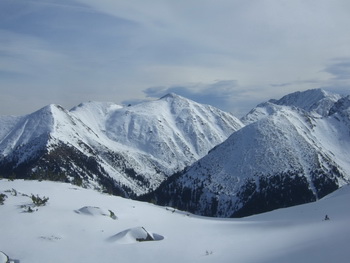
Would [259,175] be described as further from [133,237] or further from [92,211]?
[133,237]

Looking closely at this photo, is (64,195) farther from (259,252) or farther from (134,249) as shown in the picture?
(259,252)

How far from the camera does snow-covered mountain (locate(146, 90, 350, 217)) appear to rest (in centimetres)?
12788

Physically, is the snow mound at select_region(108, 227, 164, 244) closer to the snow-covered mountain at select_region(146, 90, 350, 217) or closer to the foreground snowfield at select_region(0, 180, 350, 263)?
the foreground snowfield at select_region(0, 180, 350, 263)

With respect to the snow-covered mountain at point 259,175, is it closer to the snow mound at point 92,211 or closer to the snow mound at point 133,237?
the snow mound at point 92,211

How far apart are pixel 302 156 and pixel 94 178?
94072 millimetres

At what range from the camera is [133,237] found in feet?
57.9

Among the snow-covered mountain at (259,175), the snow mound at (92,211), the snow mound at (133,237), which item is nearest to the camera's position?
the snow mound at (133,237)

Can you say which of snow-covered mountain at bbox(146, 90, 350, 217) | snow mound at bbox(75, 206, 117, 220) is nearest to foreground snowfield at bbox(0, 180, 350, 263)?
snow mound at bbox(75, 206, 117, 220)

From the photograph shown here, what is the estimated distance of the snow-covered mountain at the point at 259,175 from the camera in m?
128

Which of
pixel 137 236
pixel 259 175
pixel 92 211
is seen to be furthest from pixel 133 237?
pixel 259 175

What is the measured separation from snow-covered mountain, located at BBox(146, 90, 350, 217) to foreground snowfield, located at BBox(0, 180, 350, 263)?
104 metres

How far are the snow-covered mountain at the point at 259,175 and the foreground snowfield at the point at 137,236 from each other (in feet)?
341

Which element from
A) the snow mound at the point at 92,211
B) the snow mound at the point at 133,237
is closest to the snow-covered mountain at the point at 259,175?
the snow mound at the point at 92,211

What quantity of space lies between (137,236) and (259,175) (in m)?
121
